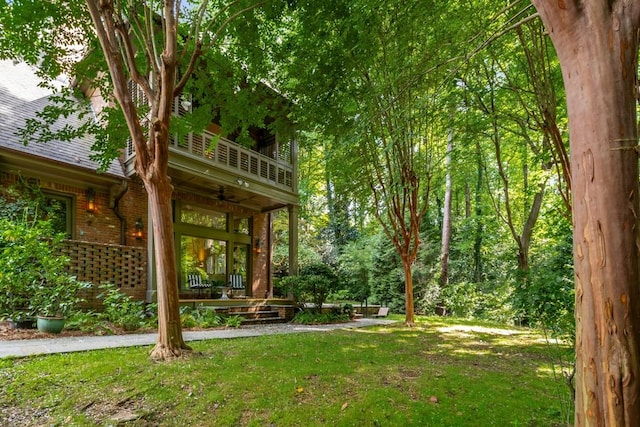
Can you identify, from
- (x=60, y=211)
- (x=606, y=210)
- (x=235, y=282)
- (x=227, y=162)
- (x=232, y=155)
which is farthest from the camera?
(x=235, y=282)

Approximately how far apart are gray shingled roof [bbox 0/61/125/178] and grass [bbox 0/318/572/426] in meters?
5.61

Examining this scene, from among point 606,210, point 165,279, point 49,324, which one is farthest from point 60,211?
point 606,210

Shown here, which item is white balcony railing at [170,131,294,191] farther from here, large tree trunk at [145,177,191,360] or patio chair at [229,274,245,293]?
large tree trunk at [145,177,191,360]

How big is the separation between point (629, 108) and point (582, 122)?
0.17 m

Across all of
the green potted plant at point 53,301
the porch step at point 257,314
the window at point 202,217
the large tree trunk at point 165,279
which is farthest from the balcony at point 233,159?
the porch step at point 257,314

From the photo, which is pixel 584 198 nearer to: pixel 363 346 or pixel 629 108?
pixel 629 108

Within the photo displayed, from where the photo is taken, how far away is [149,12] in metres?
5.02

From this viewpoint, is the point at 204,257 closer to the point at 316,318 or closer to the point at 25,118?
the point at 316,318

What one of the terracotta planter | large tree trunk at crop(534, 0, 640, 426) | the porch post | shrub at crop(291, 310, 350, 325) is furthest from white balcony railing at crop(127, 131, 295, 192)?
large tree trunk at crop(534, 0, 640, 426)

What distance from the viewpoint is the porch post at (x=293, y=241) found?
11238 mm

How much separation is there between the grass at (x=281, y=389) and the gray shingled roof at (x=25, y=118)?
5.61 m

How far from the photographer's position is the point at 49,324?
5.83 m

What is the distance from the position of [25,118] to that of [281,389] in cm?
981

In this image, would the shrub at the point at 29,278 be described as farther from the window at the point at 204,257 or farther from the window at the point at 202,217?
the window at the point at 202,217
